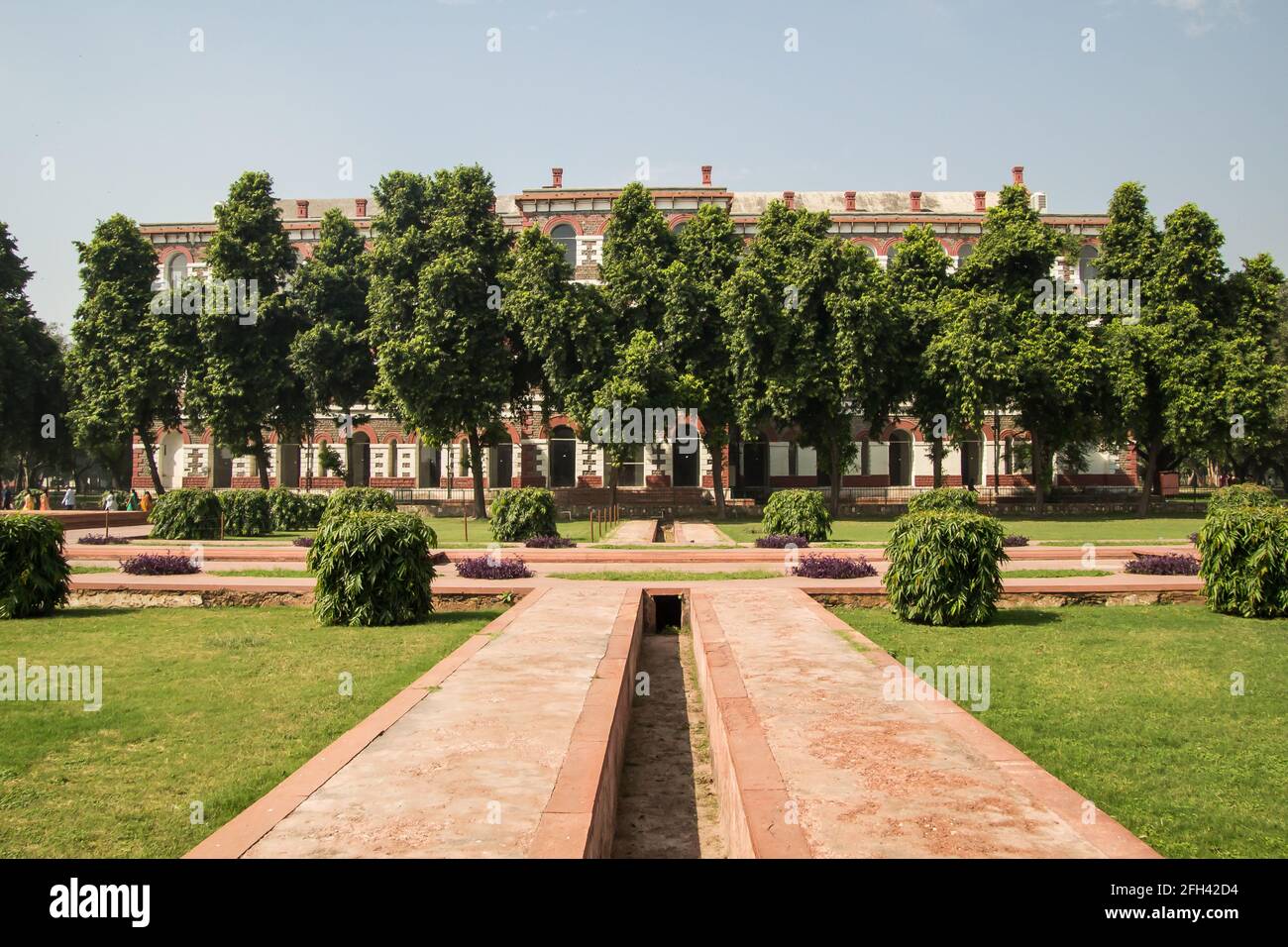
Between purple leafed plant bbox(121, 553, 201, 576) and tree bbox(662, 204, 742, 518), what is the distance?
20.2 meters

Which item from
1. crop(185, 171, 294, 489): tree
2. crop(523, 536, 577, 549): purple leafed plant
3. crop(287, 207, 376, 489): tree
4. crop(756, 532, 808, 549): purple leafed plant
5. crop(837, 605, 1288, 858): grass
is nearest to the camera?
crop(837, 605, 1288, 858): grass

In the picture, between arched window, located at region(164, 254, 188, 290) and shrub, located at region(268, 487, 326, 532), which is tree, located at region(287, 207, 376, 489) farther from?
arched window, located at region(164, 254, 188, 290)

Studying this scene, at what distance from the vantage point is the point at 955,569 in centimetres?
1107

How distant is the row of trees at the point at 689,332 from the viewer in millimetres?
32969

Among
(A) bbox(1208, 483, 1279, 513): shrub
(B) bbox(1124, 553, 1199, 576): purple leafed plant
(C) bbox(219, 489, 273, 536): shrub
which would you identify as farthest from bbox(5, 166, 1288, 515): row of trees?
(B) bbox(1124, 553, 1199, 576): purple leafed plant

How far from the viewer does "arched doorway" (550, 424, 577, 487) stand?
4331cm

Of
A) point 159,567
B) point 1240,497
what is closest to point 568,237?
point 1240,497

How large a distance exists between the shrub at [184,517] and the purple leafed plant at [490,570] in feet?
39.8

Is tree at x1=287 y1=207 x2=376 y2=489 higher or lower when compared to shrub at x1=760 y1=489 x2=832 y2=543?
higher

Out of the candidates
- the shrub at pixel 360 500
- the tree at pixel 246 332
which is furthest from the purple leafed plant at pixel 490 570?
the tree at pixel 246 332
